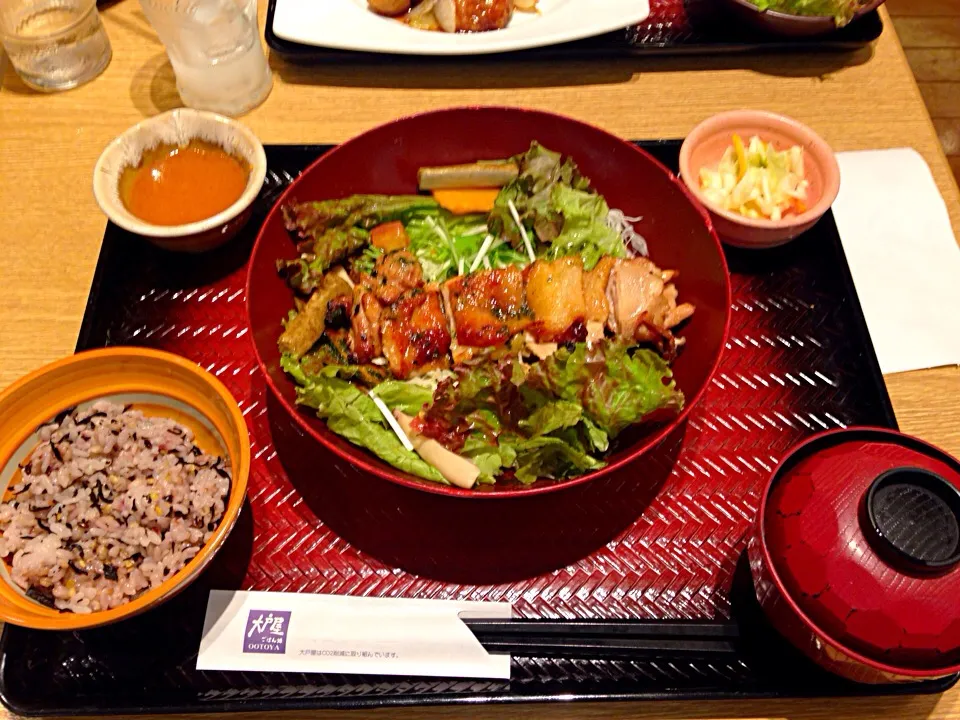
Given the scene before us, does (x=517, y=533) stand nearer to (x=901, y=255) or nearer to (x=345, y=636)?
(x=345, y=636)

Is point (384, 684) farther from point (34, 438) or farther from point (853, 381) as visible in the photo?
point (853, 381)

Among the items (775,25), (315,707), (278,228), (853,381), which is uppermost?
(775,25)

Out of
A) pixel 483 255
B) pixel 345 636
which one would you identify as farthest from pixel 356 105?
pixel 345 636

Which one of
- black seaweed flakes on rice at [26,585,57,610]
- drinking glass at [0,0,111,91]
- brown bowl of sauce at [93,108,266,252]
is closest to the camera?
black seaweed flakes on rice at [26,585,57,610]

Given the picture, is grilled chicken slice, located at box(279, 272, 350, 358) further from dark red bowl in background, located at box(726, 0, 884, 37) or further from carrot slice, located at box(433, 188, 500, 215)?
dark red bowl in background, located at box(726, 0, 884, 37)

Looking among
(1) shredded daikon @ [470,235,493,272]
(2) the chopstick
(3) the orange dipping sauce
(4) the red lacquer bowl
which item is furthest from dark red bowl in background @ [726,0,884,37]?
(2) the chopstick

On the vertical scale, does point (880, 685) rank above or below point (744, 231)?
below

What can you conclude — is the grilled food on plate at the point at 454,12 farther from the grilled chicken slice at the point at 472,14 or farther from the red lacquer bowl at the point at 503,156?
the red lacquer bowl at the point at 503,156

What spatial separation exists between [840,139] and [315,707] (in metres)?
2.46

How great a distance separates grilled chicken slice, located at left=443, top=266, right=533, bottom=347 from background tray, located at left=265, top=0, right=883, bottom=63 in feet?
3.64

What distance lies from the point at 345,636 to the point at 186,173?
1461 mm

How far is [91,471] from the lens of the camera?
1.67 m

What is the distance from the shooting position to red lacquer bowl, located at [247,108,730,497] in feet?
6.02

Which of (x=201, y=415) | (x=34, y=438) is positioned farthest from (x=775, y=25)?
(x=34, y=438)
